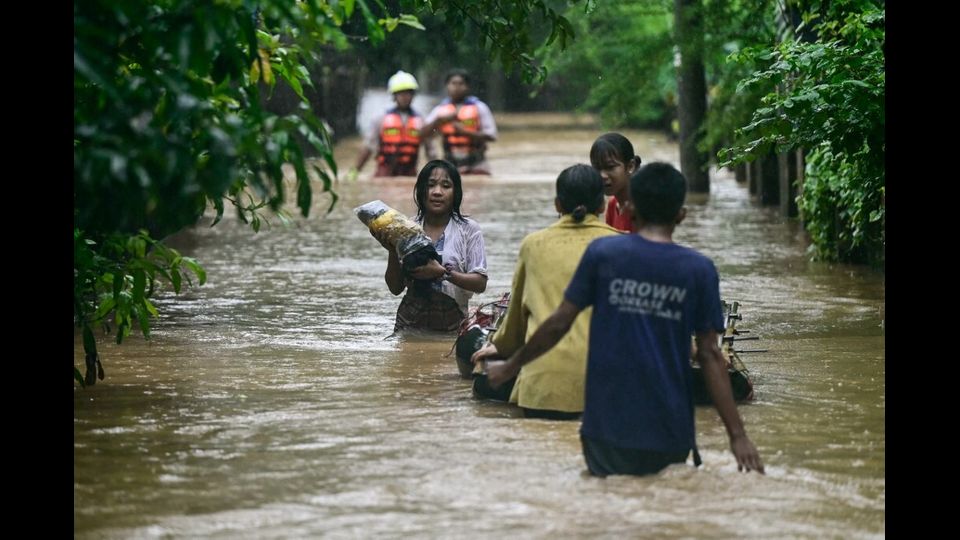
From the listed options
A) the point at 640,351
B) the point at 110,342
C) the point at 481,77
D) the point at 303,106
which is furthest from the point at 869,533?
the point at 481,77

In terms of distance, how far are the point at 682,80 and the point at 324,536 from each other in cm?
1773

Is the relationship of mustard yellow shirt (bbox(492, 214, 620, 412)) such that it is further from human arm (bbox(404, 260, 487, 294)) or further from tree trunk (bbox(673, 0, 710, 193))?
tree trunk (bbox(673, 0, 710, 193))

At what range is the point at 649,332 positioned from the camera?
6578mm

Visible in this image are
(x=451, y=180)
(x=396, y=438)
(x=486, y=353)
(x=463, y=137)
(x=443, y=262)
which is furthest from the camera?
(x=463, y=137)

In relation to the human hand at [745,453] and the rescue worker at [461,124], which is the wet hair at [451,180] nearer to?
the human hand at [745,453]

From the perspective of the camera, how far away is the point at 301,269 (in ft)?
50.8

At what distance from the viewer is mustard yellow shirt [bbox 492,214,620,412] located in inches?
302

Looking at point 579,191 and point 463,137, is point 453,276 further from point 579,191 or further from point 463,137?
point 463,137

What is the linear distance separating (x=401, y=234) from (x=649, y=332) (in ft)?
12.3

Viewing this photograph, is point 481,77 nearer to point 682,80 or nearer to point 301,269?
Result: point 682,80

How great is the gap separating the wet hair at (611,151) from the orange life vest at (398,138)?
16.2 meters

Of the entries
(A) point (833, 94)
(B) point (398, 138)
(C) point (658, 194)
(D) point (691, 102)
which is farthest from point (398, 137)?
(C) point (658, 194)

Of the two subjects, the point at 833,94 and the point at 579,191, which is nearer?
the point at 579,191
